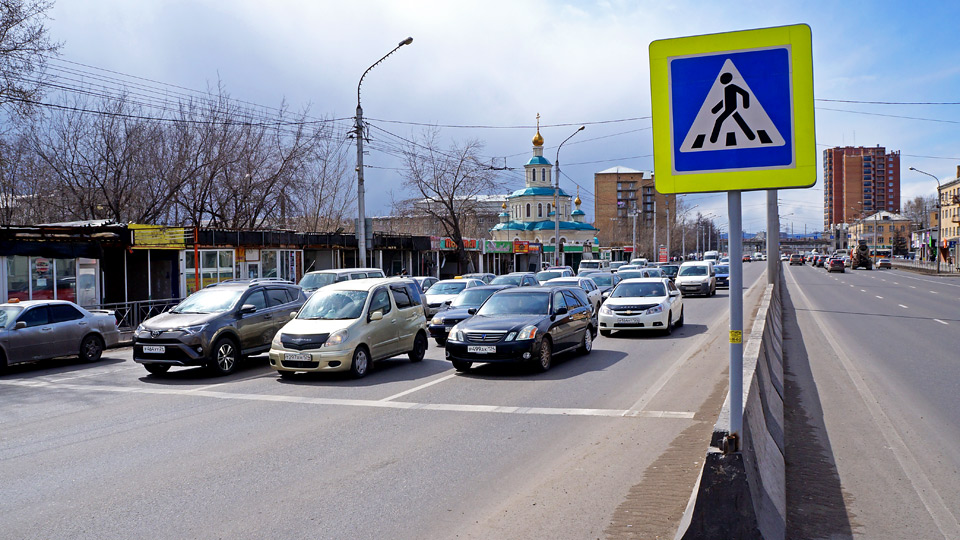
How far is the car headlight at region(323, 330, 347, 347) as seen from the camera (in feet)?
39.1

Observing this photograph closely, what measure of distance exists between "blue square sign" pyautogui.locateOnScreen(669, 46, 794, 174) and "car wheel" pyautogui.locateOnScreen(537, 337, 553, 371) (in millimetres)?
8395

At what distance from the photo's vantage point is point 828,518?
5195 mm

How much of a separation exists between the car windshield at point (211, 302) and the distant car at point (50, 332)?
9.84ft

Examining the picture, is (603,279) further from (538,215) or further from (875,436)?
(538,215)

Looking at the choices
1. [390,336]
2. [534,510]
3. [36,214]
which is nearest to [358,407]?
[390,336]

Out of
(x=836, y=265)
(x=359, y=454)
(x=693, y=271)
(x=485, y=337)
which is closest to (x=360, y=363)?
(x=485, y=337)

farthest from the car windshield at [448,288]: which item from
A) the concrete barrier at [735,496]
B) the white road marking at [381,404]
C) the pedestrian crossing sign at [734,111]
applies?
the pedestrian crossing sign at [734,111]

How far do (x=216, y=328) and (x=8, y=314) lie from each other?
15.8 ft

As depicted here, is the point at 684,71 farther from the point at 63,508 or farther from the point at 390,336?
the point at 390,336

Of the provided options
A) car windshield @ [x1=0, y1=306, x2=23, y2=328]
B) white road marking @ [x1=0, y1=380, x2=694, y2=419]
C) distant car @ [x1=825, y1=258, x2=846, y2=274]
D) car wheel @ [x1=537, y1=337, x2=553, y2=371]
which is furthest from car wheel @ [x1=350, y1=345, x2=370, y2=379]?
distant car @ [x1=825, y1=258, x2=846, y2=274]

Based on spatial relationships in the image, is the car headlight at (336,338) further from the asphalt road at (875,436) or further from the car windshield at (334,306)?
the asphalt road at (875,436)

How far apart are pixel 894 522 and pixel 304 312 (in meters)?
10.2

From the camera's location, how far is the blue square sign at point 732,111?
4.05 meters

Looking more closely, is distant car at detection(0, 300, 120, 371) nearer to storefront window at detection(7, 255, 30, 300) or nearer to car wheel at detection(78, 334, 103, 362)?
car wheel at detection(78, 334, 103, 362)
